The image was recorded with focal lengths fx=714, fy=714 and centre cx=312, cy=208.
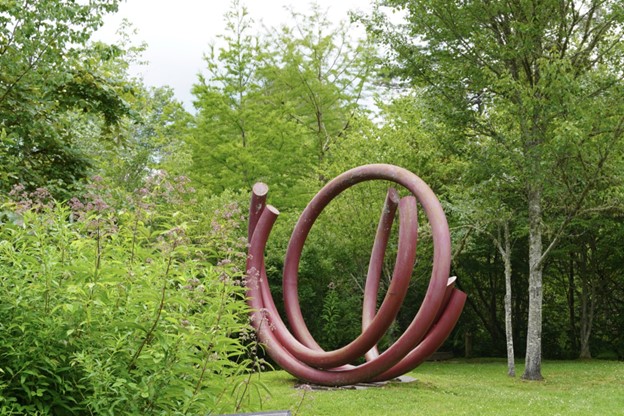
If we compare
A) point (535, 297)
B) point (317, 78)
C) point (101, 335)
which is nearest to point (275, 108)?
point (317, 78)

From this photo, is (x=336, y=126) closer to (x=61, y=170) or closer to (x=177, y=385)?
(x=61, y=170)

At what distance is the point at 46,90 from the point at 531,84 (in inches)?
394

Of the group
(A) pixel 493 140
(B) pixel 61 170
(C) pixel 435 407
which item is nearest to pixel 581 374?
(A) pixel 493 140

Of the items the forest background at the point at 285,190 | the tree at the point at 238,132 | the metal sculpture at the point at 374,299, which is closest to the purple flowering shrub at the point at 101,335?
the forest background at the point at 285,190

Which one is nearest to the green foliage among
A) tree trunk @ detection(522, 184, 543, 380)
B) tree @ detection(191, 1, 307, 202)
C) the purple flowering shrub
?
tree @ detection(191, 1, 307, 202)

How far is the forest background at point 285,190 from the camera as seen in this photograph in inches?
150

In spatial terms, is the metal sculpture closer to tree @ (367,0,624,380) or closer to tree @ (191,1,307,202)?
tree @ (367,0,624,380)

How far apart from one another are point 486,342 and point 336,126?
9836 mm

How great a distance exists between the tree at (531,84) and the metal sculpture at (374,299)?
12.2 feet

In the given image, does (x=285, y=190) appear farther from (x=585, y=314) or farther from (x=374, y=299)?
(x=374, y=299)

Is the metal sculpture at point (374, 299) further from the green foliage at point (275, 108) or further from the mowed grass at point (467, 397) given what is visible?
the green foliage at point (275, 108)

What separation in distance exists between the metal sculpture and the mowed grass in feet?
1.54

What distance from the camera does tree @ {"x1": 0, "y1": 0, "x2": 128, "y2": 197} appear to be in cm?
985

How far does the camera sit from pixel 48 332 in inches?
144
